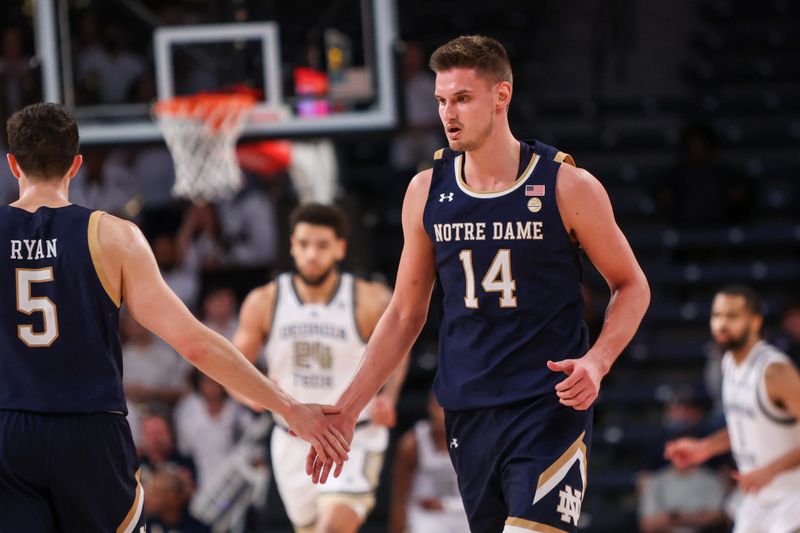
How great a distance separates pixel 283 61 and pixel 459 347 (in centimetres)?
537

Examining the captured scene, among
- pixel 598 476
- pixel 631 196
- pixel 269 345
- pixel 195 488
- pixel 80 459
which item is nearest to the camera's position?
→ pixel 80 459

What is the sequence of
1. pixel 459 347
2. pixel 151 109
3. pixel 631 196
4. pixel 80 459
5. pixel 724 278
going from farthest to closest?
pixel 631 196 → pixel 724 278 → pixel 151 109 → pixel 459 347 → pixel 80 459

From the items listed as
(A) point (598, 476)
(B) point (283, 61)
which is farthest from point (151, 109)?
(A) point (598, 476)

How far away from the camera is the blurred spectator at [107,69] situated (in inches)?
409

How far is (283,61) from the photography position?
10047 mm

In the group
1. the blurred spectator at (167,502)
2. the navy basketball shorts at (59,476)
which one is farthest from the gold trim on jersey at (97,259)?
the blurred spectator at (167,502)

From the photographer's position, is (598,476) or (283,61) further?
(598,476)

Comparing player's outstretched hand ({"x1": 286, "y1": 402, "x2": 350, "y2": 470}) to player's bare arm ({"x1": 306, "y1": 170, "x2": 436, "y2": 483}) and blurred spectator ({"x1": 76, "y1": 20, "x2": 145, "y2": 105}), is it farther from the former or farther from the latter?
blurred spectator ({"x1": 76, "y1": 20, "x2": 145, "y2": 105})

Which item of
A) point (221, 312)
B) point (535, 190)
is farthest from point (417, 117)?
point (535, 190)

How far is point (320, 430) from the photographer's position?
5.33 meters

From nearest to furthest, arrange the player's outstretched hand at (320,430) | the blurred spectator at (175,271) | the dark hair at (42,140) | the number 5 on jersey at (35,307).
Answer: the number 5 on jersey at (35,307)
the dark hair at (42,140)
the player's outstretched hand at (320,430)
the blurred spectator at (175,271)

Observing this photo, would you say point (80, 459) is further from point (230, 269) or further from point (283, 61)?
point (230, 269)

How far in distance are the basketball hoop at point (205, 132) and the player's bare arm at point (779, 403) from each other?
404 centimetres

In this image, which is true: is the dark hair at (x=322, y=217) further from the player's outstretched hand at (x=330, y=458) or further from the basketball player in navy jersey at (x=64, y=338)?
the basketball player in navy jersey at (x=64, y=338)
